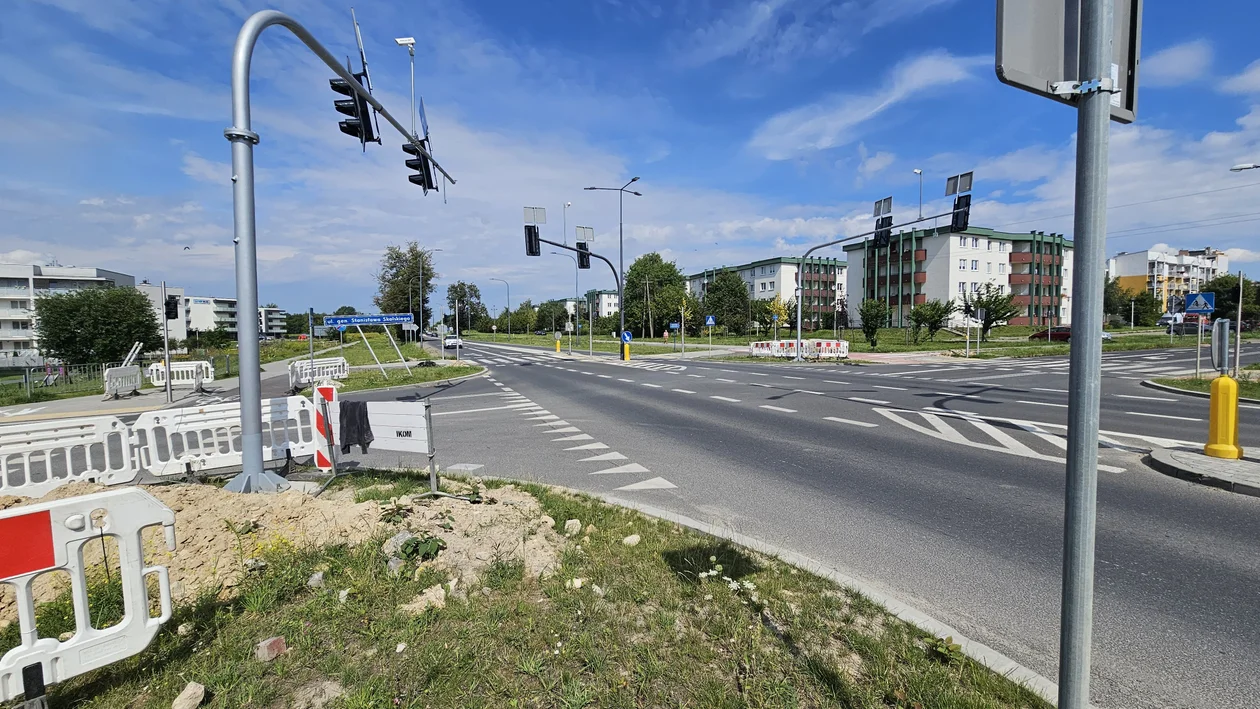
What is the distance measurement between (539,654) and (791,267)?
9775cm

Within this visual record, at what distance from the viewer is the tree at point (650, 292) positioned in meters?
81.8

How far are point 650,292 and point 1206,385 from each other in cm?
7546

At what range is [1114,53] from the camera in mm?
1626

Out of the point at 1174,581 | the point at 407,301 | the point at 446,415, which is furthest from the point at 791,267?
the point at 1174,581

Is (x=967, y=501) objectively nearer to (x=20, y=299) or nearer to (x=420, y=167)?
(x=420, y=167)

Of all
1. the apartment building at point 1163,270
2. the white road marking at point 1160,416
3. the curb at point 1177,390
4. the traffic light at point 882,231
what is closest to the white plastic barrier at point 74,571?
the white road marking at point 1160,416

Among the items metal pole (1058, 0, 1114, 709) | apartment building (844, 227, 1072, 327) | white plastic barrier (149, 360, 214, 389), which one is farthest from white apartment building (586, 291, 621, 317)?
metal pole (1058, 0, 1114, 709)

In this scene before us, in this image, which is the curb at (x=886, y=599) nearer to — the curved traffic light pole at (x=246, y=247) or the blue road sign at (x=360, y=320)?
the curved traffic light pole at (x=246, y=247)

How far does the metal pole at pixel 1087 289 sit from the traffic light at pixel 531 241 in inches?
829

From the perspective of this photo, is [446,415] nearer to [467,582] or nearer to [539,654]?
[467,582]

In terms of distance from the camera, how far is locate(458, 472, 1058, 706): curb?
9.08 ft

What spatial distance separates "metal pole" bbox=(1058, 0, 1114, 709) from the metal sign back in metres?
0.03

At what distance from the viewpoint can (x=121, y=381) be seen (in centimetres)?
1983

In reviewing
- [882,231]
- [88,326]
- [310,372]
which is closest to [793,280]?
[882,231]
